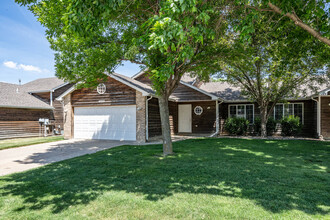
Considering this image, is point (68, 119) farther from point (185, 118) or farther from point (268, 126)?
Result: point (268, 126)

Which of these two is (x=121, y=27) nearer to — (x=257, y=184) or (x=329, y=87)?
(x=257, y=184)

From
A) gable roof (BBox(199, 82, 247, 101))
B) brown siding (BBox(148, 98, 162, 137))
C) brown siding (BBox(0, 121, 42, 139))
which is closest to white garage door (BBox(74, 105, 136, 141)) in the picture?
brown siding (BBox(148, 98, 162, 137))

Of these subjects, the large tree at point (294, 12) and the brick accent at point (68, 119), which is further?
the brick accent at point (68, 119)

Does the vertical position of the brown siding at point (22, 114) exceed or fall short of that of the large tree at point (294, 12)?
it falls short

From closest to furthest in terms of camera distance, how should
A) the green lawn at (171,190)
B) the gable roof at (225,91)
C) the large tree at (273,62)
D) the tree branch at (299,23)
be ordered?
the green lawn at (171,190), the tree branch at (299,23), the large tree at (273,62), the gable roof at (225,91)

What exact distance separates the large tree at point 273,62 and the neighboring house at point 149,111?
5.44 ft

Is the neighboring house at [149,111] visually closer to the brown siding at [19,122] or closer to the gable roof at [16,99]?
the gable roof at [16,99]

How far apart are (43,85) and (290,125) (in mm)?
21900

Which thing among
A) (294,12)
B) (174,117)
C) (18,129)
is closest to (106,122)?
(174,117)

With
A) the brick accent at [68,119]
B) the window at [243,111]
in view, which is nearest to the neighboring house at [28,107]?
the brick accent at [68,119]

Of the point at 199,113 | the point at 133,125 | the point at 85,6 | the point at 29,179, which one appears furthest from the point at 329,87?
the point at 29,179

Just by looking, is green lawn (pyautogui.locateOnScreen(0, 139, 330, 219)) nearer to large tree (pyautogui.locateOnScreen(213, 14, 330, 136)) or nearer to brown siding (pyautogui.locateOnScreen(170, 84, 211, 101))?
large tree (pyautogui.locateOnScreen(213, 14, 330, 136))

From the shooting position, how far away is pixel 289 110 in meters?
15.1

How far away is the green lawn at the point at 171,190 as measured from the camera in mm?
3422
